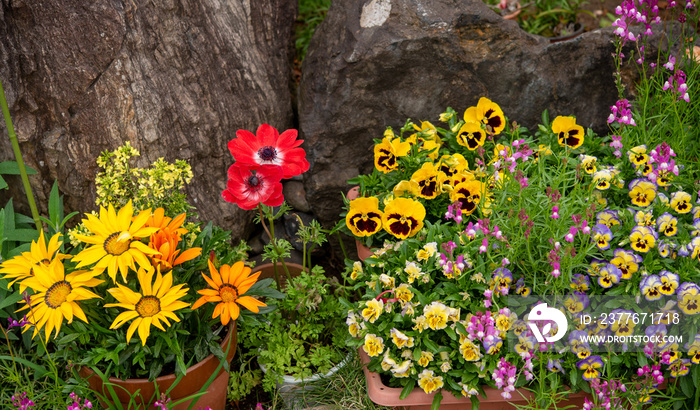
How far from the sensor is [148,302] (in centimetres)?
162

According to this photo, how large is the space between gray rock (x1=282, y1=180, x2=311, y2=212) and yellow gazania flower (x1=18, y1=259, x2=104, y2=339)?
1438mm

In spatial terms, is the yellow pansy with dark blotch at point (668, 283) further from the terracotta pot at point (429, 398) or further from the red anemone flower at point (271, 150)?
the red anemone flower at point (271, 150)

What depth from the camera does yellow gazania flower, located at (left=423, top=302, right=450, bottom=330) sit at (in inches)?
67.7

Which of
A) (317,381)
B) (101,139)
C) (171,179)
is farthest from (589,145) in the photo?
(101,139)

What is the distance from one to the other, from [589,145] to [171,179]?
5.62ft

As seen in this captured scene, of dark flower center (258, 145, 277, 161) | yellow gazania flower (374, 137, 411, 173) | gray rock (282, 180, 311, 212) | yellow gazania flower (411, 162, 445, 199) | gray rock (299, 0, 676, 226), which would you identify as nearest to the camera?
dark flower center (258, 145, 277, 161)

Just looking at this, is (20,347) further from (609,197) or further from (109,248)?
(609,197)

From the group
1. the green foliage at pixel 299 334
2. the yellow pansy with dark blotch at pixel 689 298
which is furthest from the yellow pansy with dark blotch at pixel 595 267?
the green foliage at pixel 299 334

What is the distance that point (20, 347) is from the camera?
2.38 meters

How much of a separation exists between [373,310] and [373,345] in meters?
0.11

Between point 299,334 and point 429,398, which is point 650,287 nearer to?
point 429,398

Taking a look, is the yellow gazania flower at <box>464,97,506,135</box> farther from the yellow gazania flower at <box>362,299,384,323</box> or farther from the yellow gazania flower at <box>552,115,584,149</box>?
the yellow gazania flower at <box>362,299,384,323</box>
